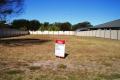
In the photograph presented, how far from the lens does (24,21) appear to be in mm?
136250

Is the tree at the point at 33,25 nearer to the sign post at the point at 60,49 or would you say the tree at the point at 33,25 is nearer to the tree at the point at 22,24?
the tree at the point at 22,24

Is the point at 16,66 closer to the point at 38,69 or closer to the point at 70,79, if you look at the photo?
the point at 38,69

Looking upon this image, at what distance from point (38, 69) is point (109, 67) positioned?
10.3ft

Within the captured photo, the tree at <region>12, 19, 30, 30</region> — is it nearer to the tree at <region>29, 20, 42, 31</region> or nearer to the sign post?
the tree at <region>29, 20, 42, 31</region>

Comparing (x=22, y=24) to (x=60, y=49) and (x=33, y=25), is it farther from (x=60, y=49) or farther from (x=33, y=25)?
(x=60, y=49)

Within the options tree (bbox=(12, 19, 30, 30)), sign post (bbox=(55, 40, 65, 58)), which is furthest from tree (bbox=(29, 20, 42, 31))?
sign post (bbox=(55, 40, 65, 58))

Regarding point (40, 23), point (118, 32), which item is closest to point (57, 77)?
point (118, 32)

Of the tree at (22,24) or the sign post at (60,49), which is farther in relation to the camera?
the tree at (22,24)

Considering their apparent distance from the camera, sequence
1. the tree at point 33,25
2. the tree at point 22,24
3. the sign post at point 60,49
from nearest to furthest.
A: the sign post at point 60,49, the tree at point 22,24, the tree at point 33,25

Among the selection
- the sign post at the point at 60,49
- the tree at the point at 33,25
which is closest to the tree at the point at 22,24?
the tree at the point at 33,25

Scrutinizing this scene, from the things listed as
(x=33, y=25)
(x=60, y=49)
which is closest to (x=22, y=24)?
(x=33, y=25)

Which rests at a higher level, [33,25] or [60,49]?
[33,25]

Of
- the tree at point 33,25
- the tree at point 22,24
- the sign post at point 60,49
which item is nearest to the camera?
the sign post at point 60,49

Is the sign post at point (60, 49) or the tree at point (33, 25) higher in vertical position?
the tree at point (33, 25)
